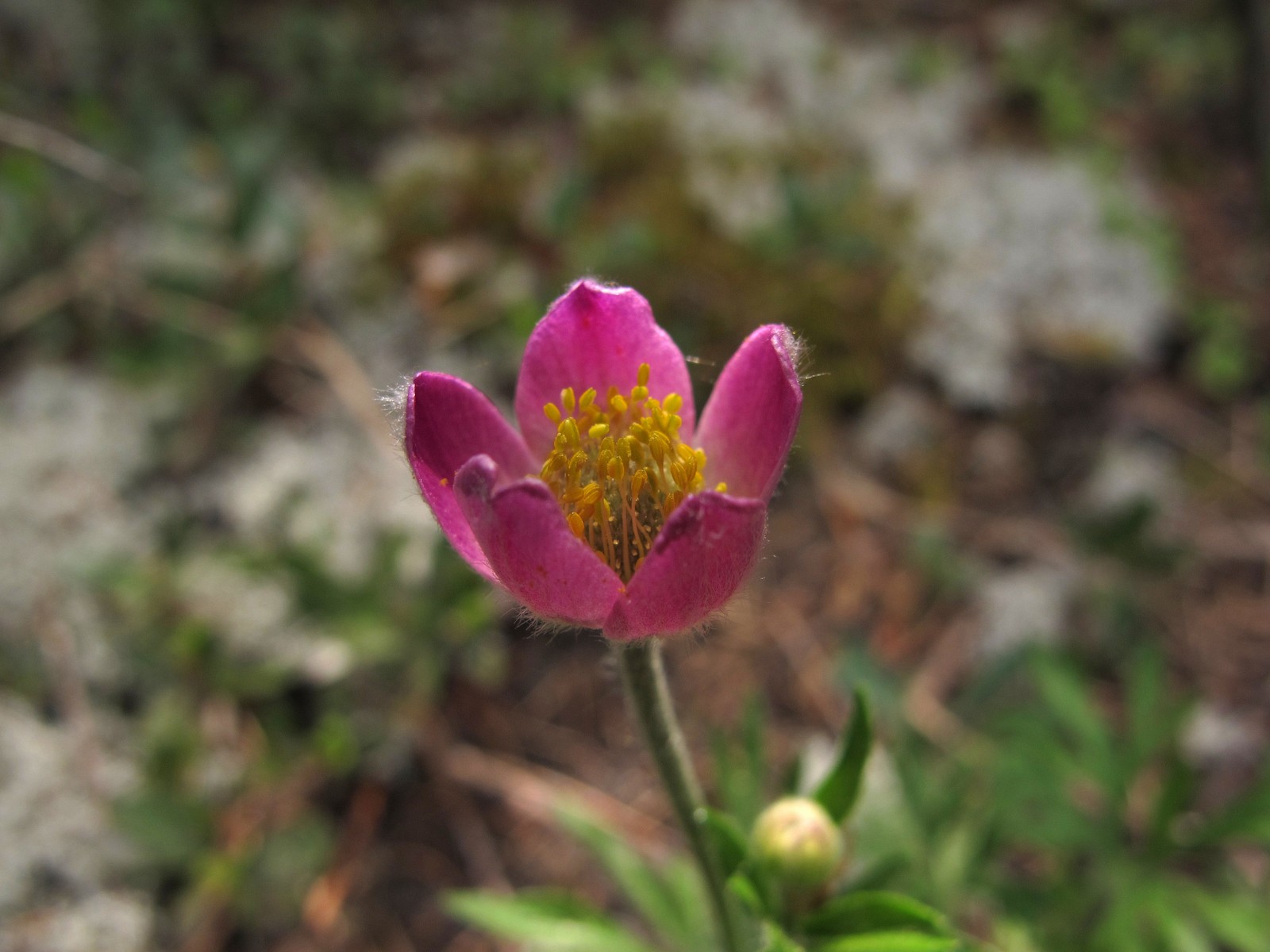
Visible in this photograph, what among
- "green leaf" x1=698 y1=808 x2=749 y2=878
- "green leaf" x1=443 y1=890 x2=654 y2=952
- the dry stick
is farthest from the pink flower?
the dry stick

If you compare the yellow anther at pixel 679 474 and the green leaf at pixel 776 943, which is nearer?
the green leaf at pixel 776 943

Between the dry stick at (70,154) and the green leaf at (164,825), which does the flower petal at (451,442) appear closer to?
the green leaf at (164,825)

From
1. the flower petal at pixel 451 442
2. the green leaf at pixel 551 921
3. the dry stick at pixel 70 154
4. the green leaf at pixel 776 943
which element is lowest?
the green leaf at pixel 551 921

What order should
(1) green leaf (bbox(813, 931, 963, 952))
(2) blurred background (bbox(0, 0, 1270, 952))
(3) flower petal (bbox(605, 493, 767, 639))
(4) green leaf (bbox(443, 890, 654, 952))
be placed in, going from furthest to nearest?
(2) blurred background (bbox(0, 0, 1270, 952))
(4) green leaf (bbox(443, 890, 654, 952))
(1) green leaf (bbox(813, 931, 963, 952))
(3) flower petal (bbox(605, 493, 767, 639))

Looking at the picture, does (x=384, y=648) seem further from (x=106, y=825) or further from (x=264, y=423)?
(x=264, y=423)

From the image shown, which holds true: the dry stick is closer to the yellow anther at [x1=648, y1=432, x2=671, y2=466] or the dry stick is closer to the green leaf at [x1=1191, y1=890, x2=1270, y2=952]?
the yellow anther at [x1=648, y1=432, x2=671, y2=466]

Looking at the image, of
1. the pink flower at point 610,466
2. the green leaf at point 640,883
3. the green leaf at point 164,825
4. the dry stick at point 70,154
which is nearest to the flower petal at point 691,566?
the pink flower at point 610,466

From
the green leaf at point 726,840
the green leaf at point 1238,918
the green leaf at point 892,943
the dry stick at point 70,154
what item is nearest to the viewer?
the green leaf at point 892,943
